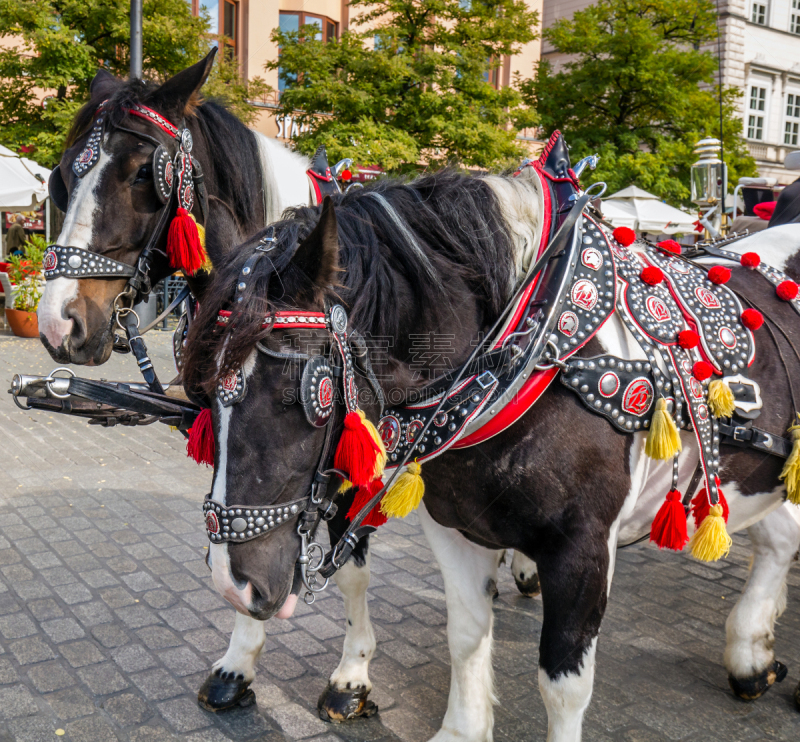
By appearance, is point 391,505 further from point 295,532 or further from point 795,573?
point 795,573

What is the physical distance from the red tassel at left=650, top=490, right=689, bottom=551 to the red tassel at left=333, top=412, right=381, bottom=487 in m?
0.90

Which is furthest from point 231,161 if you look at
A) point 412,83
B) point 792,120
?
point 792,120

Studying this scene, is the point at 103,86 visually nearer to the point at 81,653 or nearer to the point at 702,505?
the point at 81,653

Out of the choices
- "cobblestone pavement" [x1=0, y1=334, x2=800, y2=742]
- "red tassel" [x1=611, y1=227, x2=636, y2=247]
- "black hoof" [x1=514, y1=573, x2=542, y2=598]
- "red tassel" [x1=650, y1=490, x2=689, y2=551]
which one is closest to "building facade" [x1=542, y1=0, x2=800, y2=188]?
"cobblestone pavement" [x1=0, y1=334, x2=800, y2=742]

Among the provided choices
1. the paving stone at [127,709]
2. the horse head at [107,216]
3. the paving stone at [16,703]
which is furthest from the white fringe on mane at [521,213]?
the paving stone at [16,703]

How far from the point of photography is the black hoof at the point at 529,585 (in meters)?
3.65

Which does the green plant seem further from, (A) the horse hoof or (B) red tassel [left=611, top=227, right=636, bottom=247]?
(A) the horse hoof

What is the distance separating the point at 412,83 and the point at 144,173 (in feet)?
35.9

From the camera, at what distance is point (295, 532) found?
5.40ft

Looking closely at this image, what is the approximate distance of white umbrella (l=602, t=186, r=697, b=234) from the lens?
1343 cm

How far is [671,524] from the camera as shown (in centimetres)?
201

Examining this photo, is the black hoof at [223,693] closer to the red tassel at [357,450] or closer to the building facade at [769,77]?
the red tassel at [357,450]

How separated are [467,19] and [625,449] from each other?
12.5 meters

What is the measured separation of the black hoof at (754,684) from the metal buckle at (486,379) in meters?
1.81
